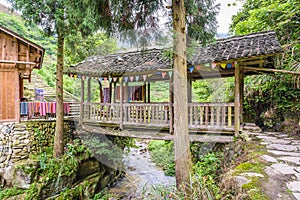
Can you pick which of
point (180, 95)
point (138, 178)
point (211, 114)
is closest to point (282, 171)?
point (180, 95)

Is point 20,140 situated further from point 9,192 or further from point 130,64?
point 130,64

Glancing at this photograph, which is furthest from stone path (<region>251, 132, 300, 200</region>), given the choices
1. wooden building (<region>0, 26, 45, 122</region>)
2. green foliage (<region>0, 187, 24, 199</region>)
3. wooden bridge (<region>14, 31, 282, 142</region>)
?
wooden building (<region>0, 26, 45, 122</region>)

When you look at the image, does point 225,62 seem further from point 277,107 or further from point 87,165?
point 87,165

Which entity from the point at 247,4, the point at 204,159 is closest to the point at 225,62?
the point at 204,159

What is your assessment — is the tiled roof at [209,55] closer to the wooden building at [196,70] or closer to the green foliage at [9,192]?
the wooden building at [196,70]

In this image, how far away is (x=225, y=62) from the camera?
499 cm

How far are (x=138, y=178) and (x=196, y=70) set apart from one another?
17.9 ft

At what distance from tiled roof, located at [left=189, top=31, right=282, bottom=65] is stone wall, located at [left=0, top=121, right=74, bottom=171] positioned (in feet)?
18.6

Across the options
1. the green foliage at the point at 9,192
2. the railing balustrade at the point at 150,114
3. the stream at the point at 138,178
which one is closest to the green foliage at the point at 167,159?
the stream at the point at 138,178

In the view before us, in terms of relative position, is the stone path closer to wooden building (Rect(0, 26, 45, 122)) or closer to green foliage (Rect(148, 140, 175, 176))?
green foliage (Rect(148, 140, 175, 176))

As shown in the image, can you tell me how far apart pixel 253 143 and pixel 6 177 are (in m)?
6.93

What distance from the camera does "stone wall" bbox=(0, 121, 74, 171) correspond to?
6.29m

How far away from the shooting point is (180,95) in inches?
152

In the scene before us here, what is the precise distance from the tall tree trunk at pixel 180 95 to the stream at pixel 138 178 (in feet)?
9.53
